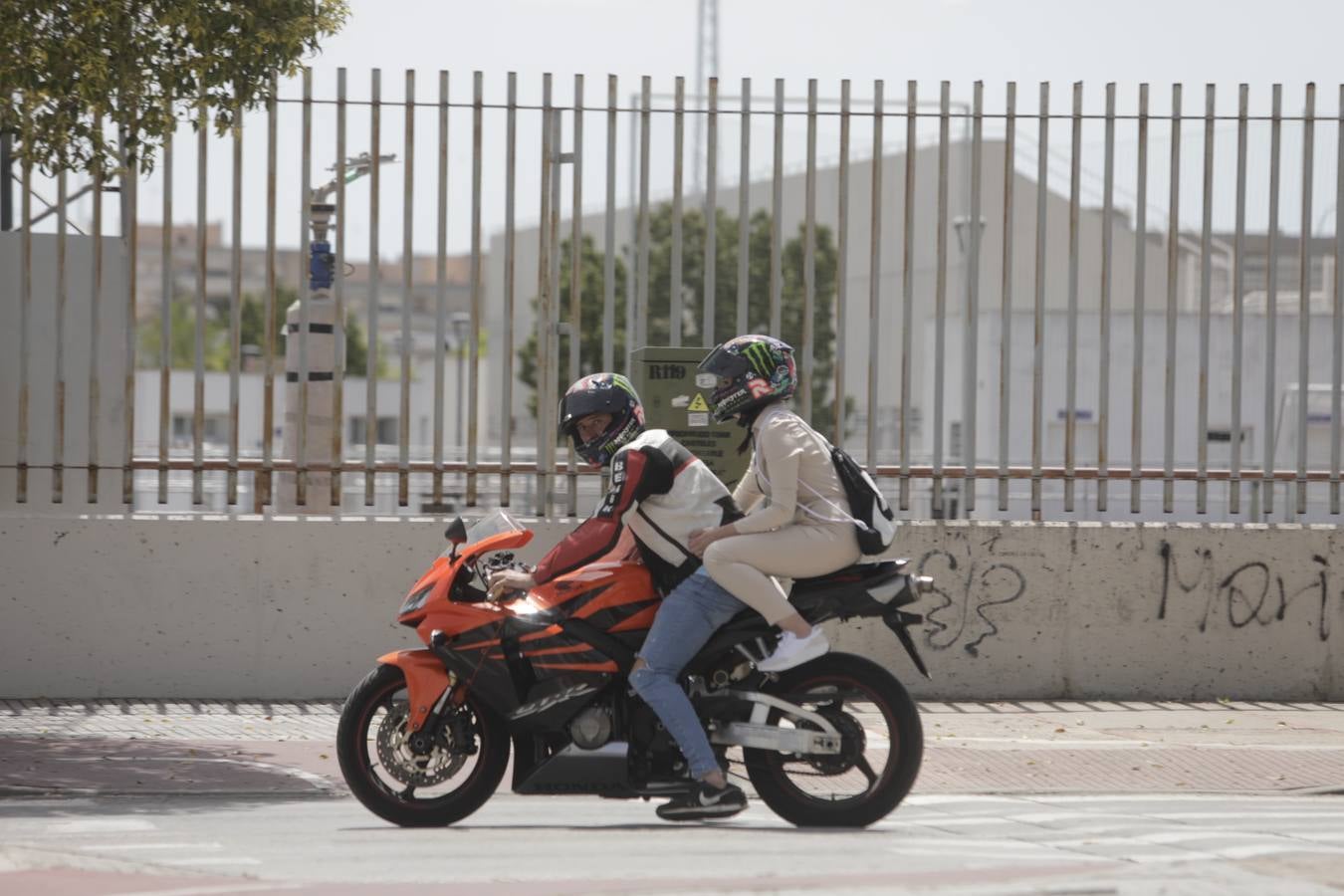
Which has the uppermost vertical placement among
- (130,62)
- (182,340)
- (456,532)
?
(182,340)

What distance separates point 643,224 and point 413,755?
196 inches

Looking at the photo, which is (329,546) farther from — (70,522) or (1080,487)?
(1080,487)

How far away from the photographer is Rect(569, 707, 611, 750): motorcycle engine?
22.8ft

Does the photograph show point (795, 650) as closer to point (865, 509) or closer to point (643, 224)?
point (865, 509)

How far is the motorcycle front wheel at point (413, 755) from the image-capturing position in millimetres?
6973

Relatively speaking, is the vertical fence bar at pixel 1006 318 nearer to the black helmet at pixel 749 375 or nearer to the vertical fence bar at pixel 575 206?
the vertical fence bar at pixel 575 206

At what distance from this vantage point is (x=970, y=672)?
11.4 metres

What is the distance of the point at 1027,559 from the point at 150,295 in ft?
341

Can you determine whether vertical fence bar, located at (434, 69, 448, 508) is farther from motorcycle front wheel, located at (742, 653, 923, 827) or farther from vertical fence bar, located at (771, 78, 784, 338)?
motorcycle front wheel, located at (742, 653, 923, 827)

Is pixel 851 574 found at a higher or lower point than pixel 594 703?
higher

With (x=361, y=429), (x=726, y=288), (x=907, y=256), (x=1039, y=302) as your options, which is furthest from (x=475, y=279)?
(x=361, y=429)

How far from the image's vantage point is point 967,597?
1134cm

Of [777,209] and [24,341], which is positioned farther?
[777,209]

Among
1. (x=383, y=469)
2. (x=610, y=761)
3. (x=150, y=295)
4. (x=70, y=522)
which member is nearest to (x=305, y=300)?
(x=383, y=469)
